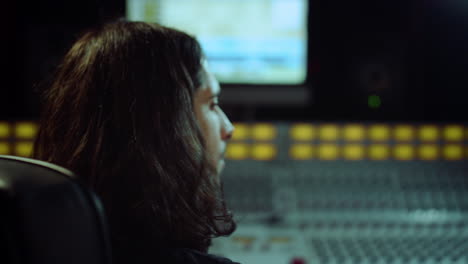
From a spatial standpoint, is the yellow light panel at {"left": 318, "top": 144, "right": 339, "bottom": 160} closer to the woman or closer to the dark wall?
the dark wall

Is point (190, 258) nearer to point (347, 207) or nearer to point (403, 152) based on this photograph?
point (347, 207)

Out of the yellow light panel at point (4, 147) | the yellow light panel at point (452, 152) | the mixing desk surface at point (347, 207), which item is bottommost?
the mixing desk surface at point (347, 207)

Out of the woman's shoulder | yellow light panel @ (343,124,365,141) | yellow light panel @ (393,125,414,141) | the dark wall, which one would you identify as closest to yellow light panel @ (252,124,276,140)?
the dark wall

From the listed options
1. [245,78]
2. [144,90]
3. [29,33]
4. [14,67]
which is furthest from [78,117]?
[14,67]

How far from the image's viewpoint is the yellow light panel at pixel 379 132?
4.84 feet

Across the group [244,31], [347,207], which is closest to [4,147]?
[244,31]

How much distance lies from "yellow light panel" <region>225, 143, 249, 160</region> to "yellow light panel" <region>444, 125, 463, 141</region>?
621 millimetres

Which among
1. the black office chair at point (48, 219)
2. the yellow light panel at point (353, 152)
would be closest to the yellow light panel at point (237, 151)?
the yellow light panel at point (353, 152)

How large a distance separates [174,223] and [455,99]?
1327mm

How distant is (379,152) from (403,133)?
10 cm

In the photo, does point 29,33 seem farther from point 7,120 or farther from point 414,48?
point 414,48

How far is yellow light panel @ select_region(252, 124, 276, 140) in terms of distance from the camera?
149 cm

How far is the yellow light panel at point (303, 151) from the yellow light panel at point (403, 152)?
10.1 inches

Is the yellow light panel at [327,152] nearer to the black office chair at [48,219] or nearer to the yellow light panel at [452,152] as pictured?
the yellow light panel at [452,152]
